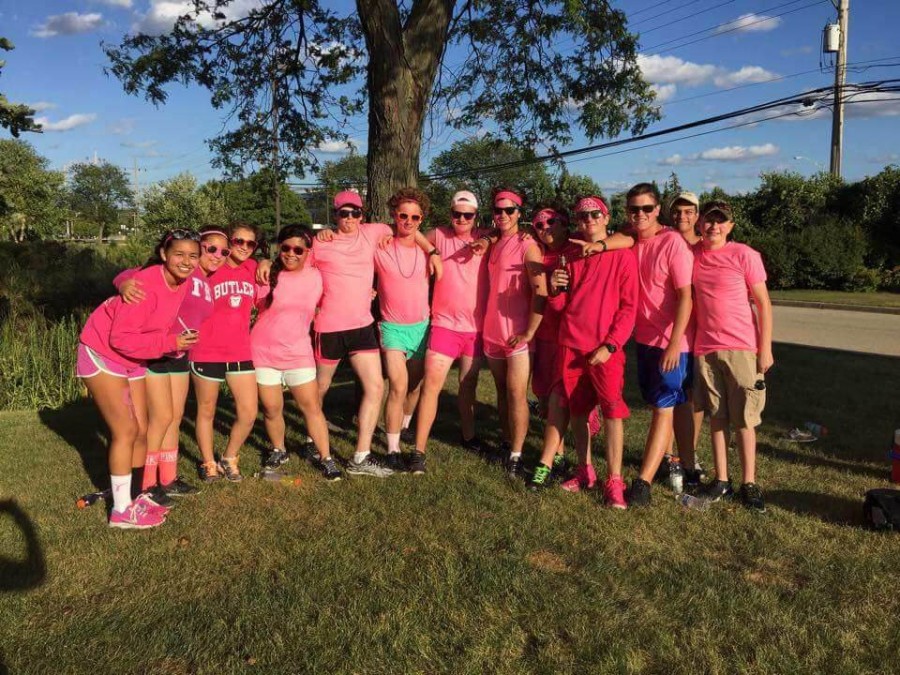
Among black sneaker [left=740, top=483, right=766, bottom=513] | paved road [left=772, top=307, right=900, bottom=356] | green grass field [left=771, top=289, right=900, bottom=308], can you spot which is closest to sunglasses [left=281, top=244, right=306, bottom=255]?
black sneaker [left=740, top=483, right=766, bottom=513]

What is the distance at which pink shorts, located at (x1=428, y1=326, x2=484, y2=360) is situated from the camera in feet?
16.9

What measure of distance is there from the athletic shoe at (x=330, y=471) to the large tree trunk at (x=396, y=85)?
3172 millimetres

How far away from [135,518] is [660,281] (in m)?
3.61

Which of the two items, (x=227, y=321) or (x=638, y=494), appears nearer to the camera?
(x=638, y=494)

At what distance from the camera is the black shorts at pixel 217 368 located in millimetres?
4785

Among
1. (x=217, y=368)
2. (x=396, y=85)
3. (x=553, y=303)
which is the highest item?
(x=396, y=85)

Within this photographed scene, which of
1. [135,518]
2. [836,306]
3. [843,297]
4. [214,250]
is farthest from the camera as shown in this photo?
[843,297]

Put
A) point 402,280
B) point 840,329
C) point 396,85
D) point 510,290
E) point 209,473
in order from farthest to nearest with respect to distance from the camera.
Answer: point 840,329, point 396,85, point 402,280, point 209,473, point 510,290

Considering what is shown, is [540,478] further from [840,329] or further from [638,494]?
[840,329]

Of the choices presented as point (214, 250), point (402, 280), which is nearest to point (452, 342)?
point (402, 280)

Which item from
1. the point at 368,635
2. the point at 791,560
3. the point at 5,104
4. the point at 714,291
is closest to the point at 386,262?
the point at 714,291

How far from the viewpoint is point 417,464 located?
16.7 feet

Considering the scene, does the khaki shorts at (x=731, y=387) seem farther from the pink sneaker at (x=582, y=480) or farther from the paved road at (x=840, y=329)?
the paved road at (x=840, y=329)

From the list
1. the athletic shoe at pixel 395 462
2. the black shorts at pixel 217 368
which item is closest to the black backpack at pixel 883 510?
the athletic shoe at pixel 395 462
